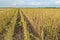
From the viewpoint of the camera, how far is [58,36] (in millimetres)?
10711

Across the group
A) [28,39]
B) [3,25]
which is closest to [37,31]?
[28,39]

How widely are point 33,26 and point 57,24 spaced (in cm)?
140

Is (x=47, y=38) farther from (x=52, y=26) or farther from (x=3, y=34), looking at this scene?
(x=3, y=34)

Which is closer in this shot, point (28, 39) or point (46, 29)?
point (28, 39)

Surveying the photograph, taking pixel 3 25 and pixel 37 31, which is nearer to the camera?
pixel 37 31

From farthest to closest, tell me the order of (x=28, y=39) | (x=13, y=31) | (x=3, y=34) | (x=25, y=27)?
(x=25, y=27) < (x=13, y=31) < (x=3, y=34) < (x=28, y=39)

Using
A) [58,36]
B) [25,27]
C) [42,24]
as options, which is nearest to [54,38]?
[58,36]

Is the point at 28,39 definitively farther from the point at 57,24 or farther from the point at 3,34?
the point at 57,24

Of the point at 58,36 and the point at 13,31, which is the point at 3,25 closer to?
the point at 13,31

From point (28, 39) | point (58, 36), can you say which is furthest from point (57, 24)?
A: point (28, 39)

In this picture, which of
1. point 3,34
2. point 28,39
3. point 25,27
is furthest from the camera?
point 25,27

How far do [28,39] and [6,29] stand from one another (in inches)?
76.1

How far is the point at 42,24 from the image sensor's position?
12234 millimetres

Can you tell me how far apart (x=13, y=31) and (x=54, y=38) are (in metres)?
2.43
